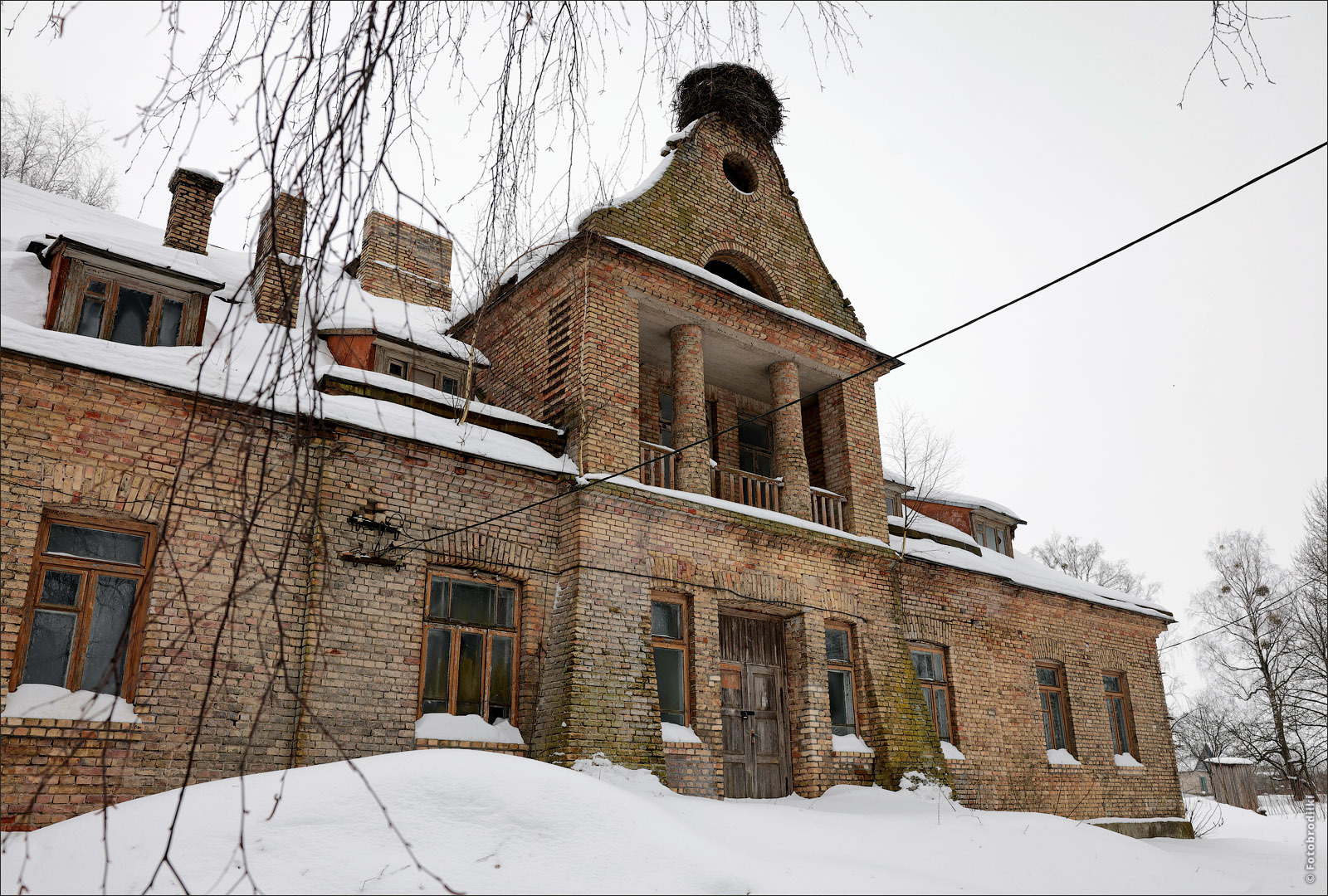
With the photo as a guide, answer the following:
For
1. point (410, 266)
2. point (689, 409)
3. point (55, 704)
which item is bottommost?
point (55, 704)

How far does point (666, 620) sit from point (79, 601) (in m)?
6.18

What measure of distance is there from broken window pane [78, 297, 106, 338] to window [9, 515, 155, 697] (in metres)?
2.41

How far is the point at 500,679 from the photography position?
9.98 m

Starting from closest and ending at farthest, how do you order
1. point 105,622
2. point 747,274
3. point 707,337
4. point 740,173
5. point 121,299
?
point 105,622, point 121,299, point 707,337, point 747,274, point 740,173

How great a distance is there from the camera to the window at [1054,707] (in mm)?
15961

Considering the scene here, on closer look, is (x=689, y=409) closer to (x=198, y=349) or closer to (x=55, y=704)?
(x=198, y=349)

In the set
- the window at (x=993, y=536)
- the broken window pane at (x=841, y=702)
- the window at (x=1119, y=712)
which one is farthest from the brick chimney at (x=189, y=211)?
the window at (x=1119, y=712)

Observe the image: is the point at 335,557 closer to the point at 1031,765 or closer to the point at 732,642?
the point at 732,642

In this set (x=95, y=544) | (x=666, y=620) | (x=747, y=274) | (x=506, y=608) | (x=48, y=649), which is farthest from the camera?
(x=747, y=274)

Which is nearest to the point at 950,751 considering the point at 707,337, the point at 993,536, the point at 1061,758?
the point at 1061,758

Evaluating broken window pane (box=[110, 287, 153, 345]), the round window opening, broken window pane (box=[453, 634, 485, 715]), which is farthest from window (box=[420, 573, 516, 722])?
the round window opening

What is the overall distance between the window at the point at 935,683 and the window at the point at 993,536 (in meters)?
5.00

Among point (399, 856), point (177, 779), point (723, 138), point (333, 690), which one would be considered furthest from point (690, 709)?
point (723, 138)

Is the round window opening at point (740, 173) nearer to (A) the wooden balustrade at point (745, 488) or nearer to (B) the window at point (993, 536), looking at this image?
(A) the wooden balustrade at point (745, 488)
